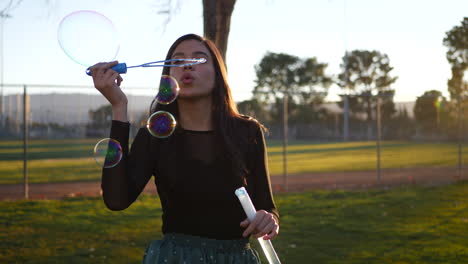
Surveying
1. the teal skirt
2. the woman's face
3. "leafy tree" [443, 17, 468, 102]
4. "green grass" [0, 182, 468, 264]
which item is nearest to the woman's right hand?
the woman's face

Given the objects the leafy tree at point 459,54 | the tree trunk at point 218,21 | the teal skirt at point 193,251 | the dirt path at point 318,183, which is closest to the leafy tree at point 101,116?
the dirt path at point 318,183

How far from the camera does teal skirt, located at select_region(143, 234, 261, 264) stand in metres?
1.78

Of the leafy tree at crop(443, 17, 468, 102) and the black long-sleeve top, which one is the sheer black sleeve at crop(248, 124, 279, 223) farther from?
the leafy tree at crop(443, 17, 468, 102)

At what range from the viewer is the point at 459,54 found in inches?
1989

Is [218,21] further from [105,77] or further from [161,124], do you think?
[105,77]

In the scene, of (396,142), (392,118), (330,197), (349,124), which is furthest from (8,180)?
(349,124)

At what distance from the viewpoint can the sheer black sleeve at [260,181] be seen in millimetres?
1992

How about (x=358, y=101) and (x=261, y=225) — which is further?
(x=358, y=101)

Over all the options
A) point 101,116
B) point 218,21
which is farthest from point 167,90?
point 101,116

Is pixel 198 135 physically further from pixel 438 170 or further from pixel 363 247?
pixel 438 170

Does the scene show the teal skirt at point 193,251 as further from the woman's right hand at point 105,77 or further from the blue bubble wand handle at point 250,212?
the woman's right hand at point 105,77

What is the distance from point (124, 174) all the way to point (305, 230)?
516cm

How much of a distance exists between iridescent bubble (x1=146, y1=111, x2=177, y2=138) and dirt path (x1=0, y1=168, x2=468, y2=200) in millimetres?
8587

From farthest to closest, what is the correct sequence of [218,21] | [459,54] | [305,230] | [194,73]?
1. [459,54]
2. [305,230]
3. [218,21]
4. [194,73]
